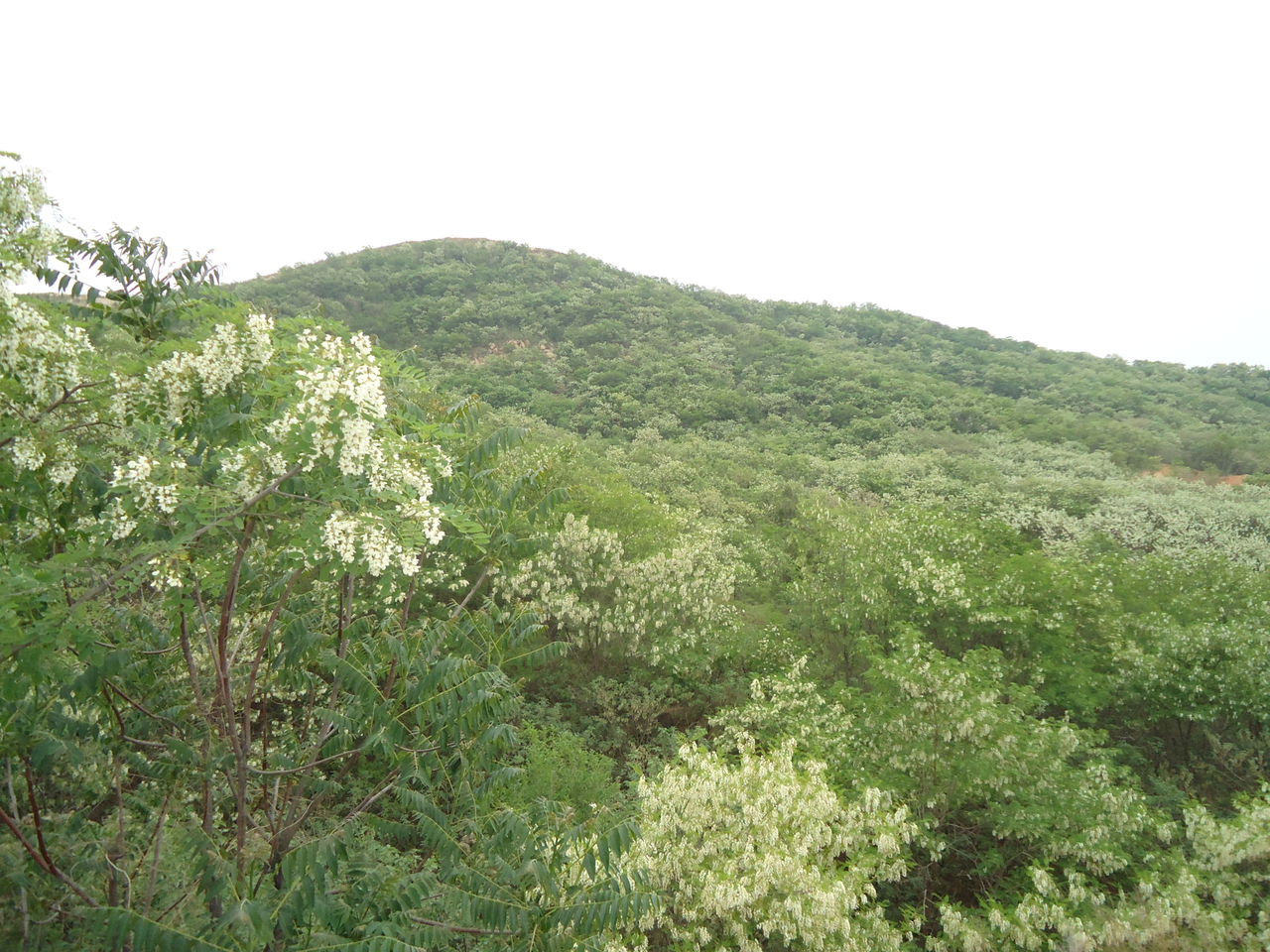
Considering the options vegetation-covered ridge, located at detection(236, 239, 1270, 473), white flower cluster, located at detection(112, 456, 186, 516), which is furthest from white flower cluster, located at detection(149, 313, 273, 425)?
vegetation-covered ridge, located at detection(236, 239, 1270, 473)

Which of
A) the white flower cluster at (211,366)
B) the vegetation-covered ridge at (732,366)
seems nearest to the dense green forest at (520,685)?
the white flower cluster at (211,366)

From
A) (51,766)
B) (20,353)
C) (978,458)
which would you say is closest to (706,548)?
(51,766)

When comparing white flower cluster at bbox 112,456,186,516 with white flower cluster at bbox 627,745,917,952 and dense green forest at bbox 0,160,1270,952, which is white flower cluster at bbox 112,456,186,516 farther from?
white flower cluster at bbox 627,745,917,952

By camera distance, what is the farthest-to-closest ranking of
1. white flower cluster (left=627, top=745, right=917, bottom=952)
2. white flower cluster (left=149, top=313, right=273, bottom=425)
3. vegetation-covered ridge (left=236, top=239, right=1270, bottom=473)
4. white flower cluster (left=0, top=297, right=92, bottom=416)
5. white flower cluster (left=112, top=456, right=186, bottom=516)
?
Answer: vegetation-covered ridge (left=236, top=239, right=1270, bottom=473)
white flower cluster (left=627, top=745, right=917, bottom=952)
white flower cluster (left=149, top=313, right=273, bottom=425)
white flower cluster (left=0, top=297, right=92, bottom=416)
white flower cluster (left=112, top=456, right=186, bottom=516)

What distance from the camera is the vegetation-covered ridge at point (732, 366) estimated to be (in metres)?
47.8

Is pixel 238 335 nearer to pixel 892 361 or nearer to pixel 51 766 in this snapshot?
pixel 51 766

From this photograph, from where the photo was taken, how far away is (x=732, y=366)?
5928cm

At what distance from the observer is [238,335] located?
15.4ft

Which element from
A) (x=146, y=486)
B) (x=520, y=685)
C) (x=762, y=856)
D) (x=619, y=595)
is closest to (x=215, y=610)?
(x=146, y=486)

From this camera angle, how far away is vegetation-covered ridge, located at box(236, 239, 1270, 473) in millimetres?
47844

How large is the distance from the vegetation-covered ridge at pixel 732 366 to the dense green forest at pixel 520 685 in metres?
19.2

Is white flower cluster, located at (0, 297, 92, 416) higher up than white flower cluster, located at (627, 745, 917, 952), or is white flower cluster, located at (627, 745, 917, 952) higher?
white flower cluster, located at (0, 297, 92, 416)

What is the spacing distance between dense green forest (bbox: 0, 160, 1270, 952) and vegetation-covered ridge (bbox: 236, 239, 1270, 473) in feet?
63.1

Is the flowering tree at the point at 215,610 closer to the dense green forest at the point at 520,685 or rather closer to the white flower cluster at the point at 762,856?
the dense green forest at the point at 520,685
